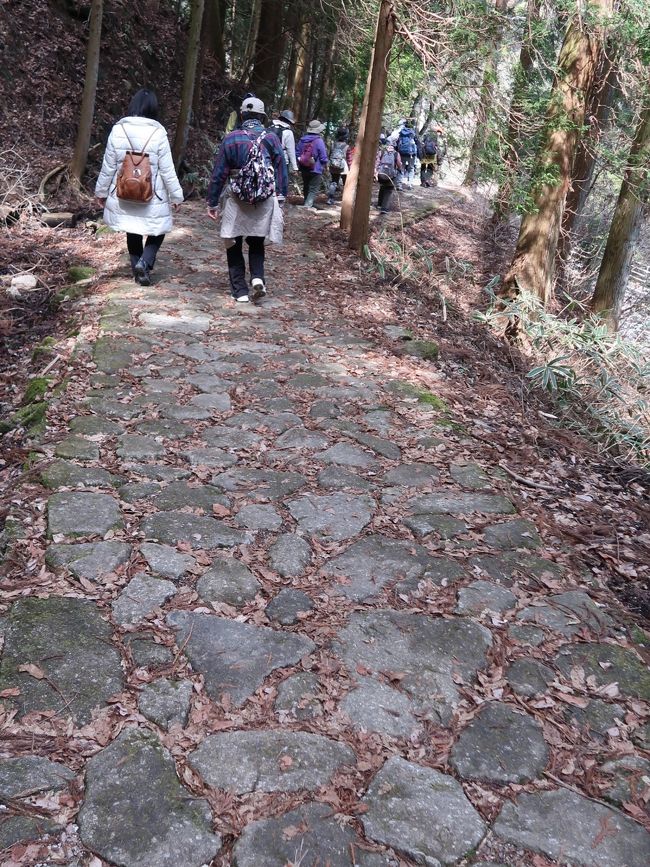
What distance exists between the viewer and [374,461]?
4.97m

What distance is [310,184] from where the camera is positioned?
15.0m

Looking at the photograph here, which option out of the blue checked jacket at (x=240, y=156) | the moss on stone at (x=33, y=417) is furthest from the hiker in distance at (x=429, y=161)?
the moss on stone at (x=33, y=417)

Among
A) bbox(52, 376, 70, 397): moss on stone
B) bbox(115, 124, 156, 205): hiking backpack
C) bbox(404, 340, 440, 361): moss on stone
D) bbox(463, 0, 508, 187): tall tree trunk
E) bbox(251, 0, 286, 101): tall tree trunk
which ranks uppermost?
Result: bbox(251, 0, 286, 101): tall tree trunk

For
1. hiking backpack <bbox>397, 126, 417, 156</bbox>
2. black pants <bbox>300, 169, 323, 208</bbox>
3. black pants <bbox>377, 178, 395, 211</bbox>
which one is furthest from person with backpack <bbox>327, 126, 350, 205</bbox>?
hiking backpack <bbox>397, 126, 417, 156</bbox>

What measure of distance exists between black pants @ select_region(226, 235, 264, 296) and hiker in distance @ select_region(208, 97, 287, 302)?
0.02m

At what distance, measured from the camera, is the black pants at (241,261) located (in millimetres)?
7742

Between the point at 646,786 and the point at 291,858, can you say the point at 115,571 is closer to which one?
the point at 291,858

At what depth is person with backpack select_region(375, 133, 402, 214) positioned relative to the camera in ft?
49.3

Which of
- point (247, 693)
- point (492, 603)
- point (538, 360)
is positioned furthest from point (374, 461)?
point (538, 360)

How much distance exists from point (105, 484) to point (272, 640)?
1602 millimetres

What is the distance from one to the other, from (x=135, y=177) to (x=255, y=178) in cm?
117

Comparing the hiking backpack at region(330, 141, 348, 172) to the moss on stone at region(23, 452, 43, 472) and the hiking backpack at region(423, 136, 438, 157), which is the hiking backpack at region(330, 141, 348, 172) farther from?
the moss on stone at region(23, 452, 43, 472)

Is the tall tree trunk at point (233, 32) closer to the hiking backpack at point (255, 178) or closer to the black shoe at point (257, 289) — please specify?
the black shoe at point (257, 289)

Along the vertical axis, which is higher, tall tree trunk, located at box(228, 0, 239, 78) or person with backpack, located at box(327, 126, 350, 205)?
tall tree trunk, located at box(228, 0, 239, 78)
